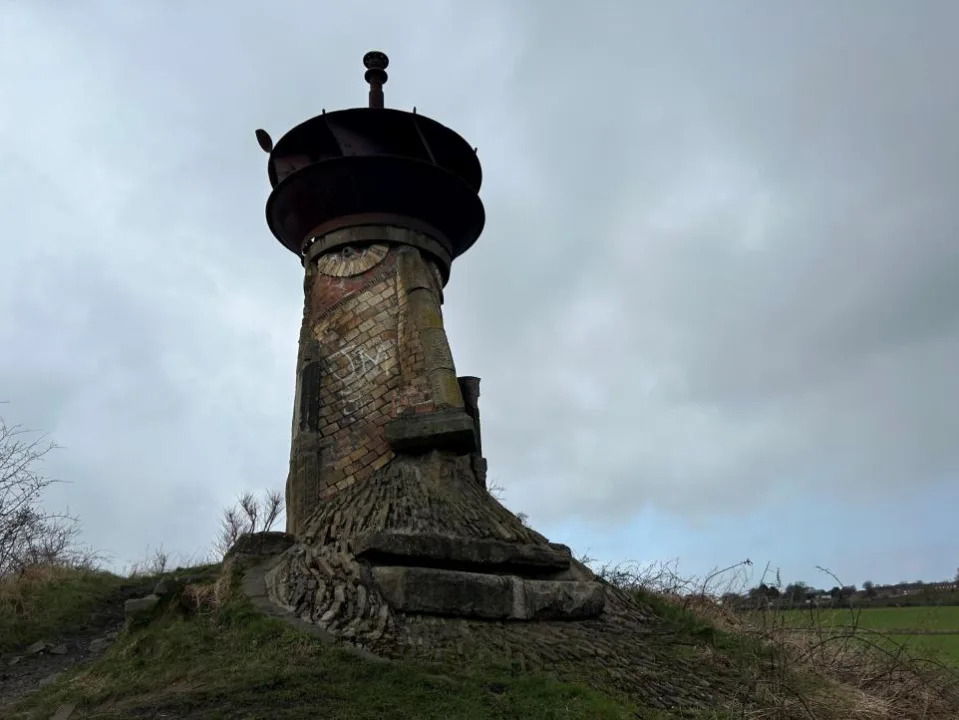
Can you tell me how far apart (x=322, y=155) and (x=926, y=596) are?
9274 mm

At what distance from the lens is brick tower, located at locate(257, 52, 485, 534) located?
674 cm

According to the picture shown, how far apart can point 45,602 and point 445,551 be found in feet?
19.5

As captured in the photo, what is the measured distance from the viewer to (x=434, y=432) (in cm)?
625

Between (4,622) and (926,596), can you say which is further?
(926,596)

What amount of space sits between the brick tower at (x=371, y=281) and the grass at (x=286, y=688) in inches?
72.2

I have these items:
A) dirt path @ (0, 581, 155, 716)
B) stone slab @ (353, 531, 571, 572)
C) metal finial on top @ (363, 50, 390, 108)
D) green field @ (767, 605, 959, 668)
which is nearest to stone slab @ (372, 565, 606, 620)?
stone slab @ (353, 531, 571, 572)

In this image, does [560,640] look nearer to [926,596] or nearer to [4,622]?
[4,622]

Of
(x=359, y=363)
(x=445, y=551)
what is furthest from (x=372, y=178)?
(x=445, y=551)

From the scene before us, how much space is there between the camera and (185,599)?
19.1 ft

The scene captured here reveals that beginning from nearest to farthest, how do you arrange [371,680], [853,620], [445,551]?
[371,680]
[445,551]
[853,620]

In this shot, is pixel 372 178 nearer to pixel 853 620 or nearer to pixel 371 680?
pixel 371 680

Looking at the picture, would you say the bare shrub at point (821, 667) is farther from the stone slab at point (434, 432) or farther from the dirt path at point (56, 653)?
the dirt path at point (56, 653)

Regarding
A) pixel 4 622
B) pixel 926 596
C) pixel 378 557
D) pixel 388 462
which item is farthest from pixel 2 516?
pixel 926 596

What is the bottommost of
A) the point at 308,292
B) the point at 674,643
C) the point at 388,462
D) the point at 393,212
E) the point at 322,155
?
the point at 674,643
